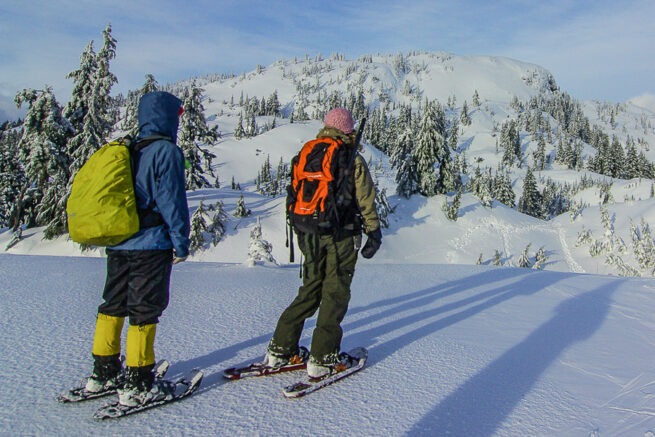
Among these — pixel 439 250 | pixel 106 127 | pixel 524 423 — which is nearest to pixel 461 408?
pixel 524 423

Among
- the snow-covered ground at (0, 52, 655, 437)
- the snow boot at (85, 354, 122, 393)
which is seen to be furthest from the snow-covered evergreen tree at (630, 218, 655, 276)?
the snow boot at (85, 354, 122, 393)

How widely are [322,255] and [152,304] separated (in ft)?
4.19

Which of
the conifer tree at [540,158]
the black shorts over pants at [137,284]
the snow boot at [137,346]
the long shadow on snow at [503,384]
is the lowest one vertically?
the long shadow on snow at [503,384]

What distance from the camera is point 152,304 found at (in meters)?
2.44

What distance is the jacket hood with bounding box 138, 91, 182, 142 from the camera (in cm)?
252

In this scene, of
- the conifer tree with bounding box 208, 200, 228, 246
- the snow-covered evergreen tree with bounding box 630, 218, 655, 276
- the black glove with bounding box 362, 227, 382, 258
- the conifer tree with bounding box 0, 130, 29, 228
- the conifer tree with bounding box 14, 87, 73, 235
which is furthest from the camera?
the conifer tree with bounding box 0, 130, 29, 228

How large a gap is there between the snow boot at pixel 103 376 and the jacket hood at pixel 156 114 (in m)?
1.52

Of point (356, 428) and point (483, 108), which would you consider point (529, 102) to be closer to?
point (483, 108)

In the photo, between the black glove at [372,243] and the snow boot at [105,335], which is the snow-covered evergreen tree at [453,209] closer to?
the black glove at [372,243]

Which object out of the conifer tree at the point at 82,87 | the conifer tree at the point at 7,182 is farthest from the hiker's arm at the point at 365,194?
the conifer tree at the point at 7,182

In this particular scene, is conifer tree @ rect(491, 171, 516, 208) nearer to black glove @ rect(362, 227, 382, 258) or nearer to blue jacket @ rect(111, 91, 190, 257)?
black glove @ rect(362, 227, 382, 258)

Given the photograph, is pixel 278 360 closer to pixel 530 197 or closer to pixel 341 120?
pixel 341 120

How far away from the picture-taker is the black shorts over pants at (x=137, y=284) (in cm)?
242

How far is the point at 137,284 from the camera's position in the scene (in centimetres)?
243
